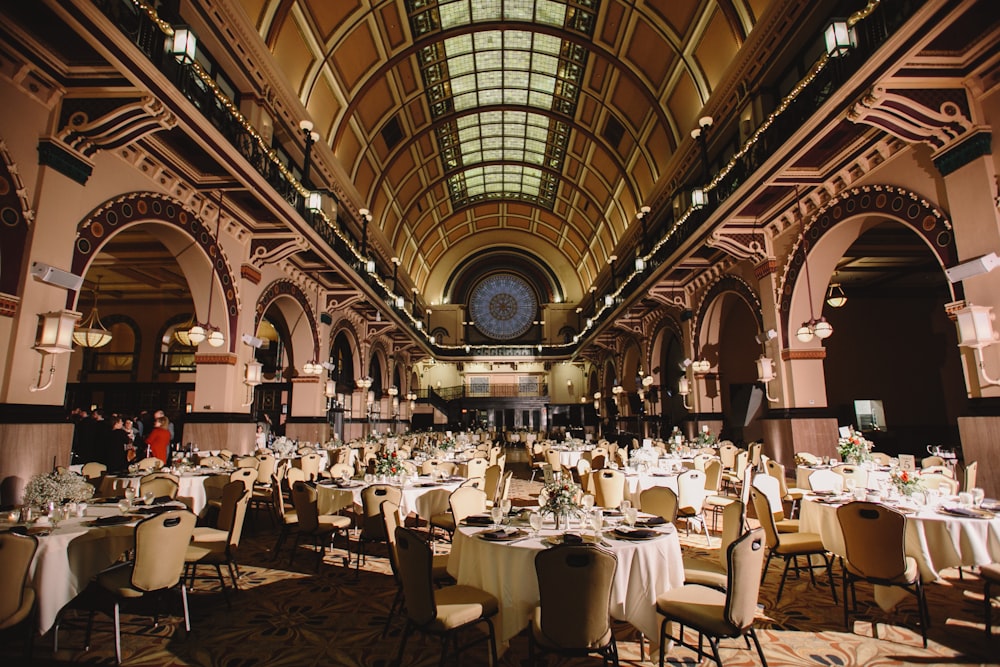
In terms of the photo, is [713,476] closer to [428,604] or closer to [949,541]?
[949,541]

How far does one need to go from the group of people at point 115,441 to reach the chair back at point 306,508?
12.9ft

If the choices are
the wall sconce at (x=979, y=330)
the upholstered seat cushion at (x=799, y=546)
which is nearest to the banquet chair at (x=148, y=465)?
the upholstered seat cushion at (x=799, y=546)

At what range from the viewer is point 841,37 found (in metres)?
5.78

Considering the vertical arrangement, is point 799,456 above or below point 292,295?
below

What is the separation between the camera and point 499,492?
21.9ft

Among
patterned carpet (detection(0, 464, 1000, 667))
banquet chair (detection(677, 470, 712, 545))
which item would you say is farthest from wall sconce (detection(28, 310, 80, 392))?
banquet chair (detection(677, 470, 712, 545))

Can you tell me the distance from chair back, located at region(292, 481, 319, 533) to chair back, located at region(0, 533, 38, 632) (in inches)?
103

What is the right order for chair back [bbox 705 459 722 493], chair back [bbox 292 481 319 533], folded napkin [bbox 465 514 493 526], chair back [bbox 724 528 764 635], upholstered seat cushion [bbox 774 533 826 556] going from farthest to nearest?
chair back [bbox 705 459 722 493] < chair back [bbox 292 481 319 533] < upholstered seat cushion [bbox 774 533 826 556] < folded napkin [bbox 465 514 493 526] < chair back [bbox 724 528 764 635]

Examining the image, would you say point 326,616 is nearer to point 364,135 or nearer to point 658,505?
point 658,505

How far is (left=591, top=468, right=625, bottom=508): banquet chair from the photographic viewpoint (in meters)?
6.50

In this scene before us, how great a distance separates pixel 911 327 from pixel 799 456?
878cm

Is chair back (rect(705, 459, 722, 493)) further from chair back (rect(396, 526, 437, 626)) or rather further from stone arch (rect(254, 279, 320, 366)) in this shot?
stone arch (rect(254, 279, 320, 366))

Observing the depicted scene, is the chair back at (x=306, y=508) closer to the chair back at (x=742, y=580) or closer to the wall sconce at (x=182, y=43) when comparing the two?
the chair back at (x=742, y=580)

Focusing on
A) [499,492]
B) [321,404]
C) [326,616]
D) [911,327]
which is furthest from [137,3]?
[911,327]
